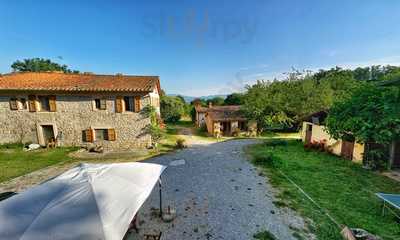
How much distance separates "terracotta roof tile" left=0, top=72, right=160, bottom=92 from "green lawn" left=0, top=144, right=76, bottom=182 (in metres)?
4.63

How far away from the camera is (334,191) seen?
737cm

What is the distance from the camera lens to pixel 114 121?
14414 millimetres

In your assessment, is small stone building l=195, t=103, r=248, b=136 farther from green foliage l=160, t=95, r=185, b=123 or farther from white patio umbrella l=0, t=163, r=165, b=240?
white patio umbrella l=0, t=163, r=165, b=240

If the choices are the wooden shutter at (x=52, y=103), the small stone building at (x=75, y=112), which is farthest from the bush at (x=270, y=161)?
the wooden shutter at (x=52, y=103)

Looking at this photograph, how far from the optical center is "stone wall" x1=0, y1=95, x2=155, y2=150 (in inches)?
559

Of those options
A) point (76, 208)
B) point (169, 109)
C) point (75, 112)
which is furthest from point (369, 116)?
point (169, 109)

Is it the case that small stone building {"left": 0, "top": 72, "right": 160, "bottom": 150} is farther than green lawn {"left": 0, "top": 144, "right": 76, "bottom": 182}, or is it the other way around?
small stone building {"left": 0, "top": 72, "right": 160, "bottom": 150}

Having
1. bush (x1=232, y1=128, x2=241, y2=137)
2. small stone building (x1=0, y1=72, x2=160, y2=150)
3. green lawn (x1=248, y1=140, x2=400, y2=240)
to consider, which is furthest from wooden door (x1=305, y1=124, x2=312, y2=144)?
small stone building (x1=0, y1=72, x2=160, y2=150)

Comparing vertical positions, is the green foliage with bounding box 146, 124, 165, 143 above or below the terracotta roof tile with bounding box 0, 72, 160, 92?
below

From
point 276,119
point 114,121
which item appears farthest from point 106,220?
point 276,119

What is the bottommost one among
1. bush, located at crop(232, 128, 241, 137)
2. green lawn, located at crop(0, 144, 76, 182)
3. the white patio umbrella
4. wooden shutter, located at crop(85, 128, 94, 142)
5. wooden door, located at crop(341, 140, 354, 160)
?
bush, located at crop(232, 128, 241, 137)

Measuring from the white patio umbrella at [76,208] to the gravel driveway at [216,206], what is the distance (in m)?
2.08

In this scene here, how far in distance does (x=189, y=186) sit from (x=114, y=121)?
31.2 feet

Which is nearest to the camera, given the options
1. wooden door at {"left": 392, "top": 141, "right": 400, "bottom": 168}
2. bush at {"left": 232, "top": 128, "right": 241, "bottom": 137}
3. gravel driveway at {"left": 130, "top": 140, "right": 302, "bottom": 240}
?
gravel driveway at {"left": 130, "top": 140, "right": 302, "bottom": 240}
